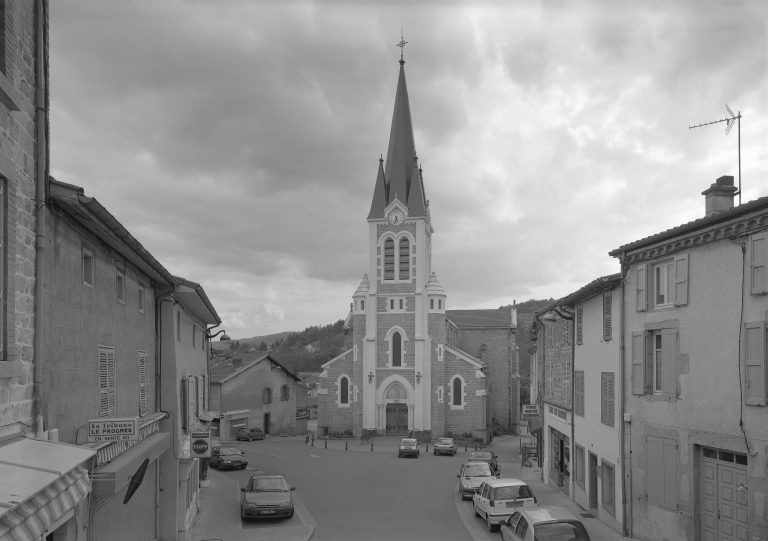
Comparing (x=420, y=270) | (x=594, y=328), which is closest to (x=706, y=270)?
(x=594, y=328)

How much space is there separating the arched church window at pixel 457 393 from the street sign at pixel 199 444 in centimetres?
3696

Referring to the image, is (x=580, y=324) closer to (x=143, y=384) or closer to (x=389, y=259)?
(x=143, y=384)

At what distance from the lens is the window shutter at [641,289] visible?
53.1 feet

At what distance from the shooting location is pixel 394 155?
189 ft

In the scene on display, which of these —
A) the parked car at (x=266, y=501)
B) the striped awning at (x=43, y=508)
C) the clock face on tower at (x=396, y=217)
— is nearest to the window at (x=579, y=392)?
the parked car at (x=266, y=501)

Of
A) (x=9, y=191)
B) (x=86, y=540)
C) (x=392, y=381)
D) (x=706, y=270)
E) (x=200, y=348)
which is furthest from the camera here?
(x=392, y=381)

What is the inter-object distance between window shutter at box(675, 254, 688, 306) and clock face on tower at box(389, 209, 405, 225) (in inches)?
1614

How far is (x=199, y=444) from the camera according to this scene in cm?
1744

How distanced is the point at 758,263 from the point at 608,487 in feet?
31.2

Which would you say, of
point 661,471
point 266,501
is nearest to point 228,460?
point 266,501

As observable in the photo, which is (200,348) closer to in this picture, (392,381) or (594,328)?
(594,328)

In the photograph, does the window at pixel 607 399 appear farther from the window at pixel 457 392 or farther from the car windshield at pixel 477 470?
the window at pixel 457 392

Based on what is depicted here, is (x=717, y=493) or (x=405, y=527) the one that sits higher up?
(x=717, y=493)

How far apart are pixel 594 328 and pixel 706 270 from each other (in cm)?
707
